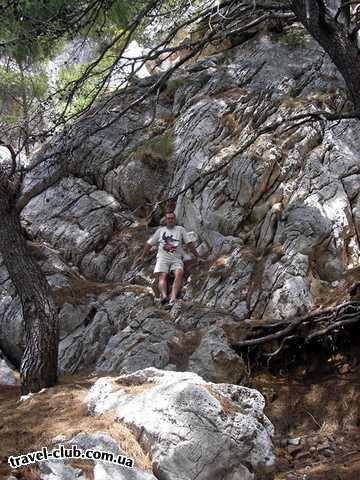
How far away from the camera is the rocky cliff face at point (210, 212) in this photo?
704 cm

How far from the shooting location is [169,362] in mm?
6609

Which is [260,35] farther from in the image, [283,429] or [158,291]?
[283,429]

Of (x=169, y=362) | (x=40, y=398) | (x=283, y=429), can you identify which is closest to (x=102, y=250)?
(x=169, y=362)

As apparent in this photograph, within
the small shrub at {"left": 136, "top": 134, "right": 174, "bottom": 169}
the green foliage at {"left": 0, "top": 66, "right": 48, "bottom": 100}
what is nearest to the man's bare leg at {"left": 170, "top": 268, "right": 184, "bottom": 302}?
the small shrub at {"left": 136, "top": 134, "right": 174, "bottom": 169}

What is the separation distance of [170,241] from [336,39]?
4.49m

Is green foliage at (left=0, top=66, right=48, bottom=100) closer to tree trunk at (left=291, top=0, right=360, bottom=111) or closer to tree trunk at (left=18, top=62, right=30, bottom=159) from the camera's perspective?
tree trunk at (left=18, top=62, right=30, bottom=159)

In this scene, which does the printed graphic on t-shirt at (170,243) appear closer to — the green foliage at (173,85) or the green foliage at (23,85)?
the green foliage at (173,85)

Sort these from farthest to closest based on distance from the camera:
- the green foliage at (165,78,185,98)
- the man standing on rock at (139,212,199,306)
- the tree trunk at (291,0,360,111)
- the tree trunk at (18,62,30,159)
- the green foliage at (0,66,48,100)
A: the green foliage at (0,66,48,100) → the green foliage at (165,78,185,98) → the man standing on rock at (139,212,199,306) → the tree trunk at (18,62,30,159) → the tree trunk at (291,0,360,111)

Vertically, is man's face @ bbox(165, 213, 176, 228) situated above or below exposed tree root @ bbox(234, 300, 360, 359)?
above

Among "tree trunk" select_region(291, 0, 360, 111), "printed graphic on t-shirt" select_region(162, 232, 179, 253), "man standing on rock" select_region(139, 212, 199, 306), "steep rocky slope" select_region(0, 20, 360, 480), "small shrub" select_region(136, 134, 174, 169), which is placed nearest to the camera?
"tree trunk" select_region(291, 0, 360, 111)

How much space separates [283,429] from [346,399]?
81 centimetres

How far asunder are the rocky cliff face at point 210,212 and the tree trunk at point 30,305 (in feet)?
1.70

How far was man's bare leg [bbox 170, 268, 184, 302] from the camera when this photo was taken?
A: 794cm

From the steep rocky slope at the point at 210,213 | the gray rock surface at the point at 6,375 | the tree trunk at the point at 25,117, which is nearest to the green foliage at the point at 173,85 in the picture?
the steep rocky slope at the point at 210,213
